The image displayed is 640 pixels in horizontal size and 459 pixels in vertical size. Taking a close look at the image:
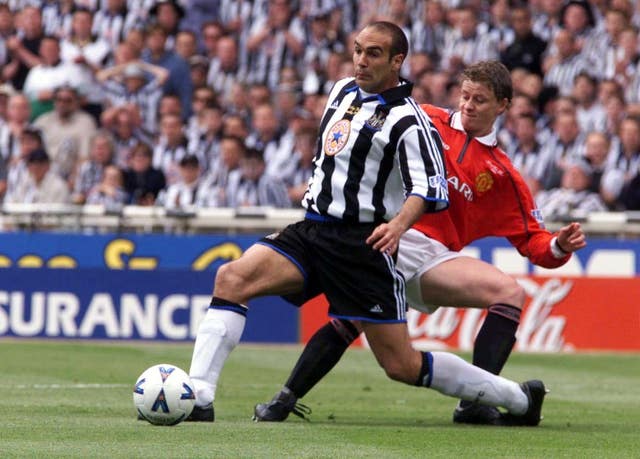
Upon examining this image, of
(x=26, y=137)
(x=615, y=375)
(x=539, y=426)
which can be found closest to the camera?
(x=539, y=426)

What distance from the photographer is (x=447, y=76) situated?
1805 centimetres

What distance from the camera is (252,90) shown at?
1834 cm

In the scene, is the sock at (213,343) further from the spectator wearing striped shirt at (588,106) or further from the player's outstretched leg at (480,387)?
the spectator wearing striped shirt at (588,106)

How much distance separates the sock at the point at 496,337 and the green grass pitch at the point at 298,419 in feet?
1.42

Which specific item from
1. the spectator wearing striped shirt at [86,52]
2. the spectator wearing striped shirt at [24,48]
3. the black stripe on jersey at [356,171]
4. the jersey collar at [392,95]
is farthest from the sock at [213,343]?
the spectator wearing striped shirt at [24,48]

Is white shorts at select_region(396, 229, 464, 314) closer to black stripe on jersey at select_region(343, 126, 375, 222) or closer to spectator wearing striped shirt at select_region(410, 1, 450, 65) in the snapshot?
black stripe on jersey at select_region(343, 126, 375, 222)

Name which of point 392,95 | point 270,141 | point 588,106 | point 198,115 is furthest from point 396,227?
point 198,115

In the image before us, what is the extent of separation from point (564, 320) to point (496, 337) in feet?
24.5

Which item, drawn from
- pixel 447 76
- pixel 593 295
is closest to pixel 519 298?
pixel 593 295

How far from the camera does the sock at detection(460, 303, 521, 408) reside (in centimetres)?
813

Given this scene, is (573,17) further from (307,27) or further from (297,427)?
(297,427)

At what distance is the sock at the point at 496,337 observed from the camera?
8133 millimetres

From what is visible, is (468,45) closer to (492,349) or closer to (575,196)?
(575,196)

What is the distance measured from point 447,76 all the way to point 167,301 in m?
4.90
